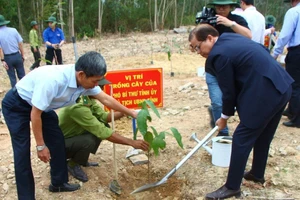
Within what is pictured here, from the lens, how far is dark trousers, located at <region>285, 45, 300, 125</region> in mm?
3829

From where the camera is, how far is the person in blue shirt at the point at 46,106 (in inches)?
84.1

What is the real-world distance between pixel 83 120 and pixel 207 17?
63.0 inches

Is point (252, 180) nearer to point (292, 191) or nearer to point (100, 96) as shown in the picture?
point (292, 191)

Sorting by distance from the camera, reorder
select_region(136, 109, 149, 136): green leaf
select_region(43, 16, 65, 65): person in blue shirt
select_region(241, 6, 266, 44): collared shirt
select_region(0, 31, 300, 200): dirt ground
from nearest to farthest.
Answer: select_region(136, 109, 149, 136): green leaf
select_region(0, 31, 300, 200): dirt ground
select_region(241, 6, 266, 44): collared shirt
select_region(43, 16, 65, 65): person in blue shirt

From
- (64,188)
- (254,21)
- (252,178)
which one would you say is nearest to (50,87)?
(64,188)

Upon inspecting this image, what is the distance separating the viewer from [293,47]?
12.5ft

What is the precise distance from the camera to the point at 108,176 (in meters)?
3.08

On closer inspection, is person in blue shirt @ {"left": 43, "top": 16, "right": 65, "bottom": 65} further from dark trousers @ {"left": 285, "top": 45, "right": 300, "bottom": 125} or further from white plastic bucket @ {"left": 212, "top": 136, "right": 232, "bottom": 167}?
white plastic bucket @ {"left": 212, "top": 136, "right": 232, "bottom": 167}

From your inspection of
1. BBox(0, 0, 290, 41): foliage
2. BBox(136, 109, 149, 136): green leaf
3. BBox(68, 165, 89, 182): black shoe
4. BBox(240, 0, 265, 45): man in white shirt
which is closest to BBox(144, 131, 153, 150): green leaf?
BBox(136, 109, 149, 136): green leaf

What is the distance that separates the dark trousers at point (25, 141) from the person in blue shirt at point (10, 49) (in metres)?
3.81

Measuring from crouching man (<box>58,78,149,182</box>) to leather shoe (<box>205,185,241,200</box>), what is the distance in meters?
0.66

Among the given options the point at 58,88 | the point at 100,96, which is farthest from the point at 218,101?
the point at 58,88

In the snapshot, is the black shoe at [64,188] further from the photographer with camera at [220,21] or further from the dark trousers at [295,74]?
the dark trousers at [295,74]

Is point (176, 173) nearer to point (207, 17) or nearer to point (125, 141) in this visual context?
point (125, 141)
